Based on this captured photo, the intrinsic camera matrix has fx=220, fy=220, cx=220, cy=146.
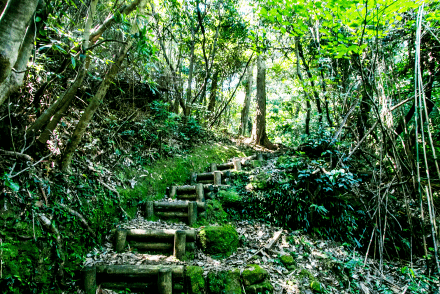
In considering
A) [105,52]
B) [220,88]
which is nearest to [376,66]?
[105,52]

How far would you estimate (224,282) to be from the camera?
2.93 meters

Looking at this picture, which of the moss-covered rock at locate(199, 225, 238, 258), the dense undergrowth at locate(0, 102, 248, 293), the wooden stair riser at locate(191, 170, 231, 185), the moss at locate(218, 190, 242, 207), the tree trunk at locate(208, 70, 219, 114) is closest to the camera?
the dense undergrowth at locate(0, 102, 248, 293)

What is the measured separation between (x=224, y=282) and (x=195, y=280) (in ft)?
1.27

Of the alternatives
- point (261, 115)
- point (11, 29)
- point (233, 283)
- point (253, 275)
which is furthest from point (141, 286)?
point (261, 115)

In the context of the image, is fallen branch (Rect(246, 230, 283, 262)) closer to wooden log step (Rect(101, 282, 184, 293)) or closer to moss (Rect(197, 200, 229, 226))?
moss (Rect(197, 200, 229, 226))

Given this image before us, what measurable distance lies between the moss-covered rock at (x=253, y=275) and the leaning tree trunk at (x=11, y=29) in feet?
10.8

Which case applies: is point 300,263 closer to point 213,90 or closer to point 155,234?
point 155,234

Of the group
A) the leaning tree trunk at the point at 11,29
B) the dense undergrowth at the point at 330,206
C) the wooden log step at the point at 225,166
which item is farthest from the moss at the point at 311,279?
the leaning tree trunk at the point at 11,29

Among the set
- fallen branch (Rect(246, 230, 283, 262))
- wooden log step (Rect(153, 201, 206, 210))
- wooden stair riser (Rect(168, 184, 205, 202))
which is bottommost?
fallen branch (Rect(246, 230, 283, 262))

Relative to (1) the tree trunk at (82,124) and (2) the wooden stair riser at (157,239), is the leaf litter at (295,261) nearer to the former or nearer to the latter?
(2) the wooden stair riser at (157,239)

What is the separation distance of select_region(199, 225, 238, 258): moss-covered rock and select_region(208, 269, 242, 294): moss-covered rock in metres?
0.52

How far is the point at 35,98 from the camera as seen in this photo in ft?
A: 10.9

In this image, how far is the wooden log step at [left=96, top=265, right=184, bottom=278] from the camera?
9.26 feet

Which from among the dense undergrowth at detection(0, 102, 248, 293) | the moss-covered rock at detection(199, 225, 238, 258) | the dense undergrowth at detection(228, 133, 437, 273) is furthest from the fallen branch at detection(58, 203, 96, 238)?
the dense undergrowth at detection(228, 133, 437, 273)
